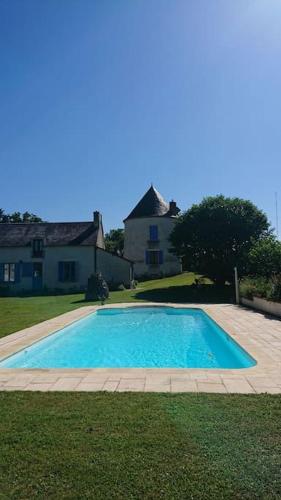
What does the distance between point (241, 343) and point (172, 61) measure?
908 cm

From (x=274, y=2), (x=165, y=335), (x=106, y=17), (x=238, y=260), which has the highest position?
(x=106, y=17)

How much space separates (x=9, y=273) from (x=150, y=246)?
45.6 feet

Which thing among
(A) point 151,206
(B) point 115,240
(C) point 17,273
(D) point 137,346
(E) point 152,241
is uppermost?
(A) point 151,206

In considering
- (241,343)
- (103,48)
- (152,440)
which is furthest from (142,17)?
(152,440)

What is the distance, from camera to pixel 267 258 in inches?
740

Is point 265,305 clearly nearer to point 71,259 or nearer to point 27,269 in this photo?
point 71,259

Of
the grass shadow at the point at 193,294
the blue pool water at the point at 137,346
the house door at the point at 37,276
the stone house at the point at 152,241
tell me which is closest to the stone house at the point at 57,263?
the house door at the point at 37,276

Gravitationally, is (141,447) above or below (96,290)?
below

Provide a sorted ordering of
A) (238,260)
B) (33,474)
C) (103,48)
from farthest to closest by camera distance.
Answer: (238,260) < (103,48) < (33,474)

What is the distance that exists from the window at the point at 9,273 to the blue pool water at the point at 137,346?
15905 mm

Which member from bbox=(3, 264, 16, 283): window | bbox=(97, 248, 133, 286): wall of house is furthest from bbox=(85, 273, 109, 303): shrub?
bbox=(3, 264, 16, 283): window

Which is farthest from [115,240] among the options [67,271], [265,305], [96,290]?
[265,305]

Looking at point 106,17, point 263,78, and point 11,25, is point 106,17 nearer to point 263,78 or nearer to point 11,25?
point 11,25

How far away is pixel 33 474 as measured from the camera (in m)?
2.82
